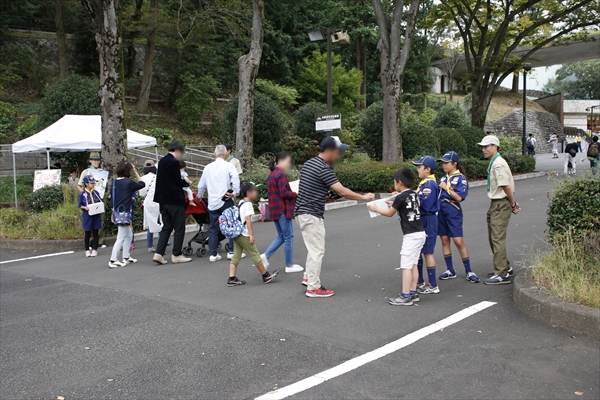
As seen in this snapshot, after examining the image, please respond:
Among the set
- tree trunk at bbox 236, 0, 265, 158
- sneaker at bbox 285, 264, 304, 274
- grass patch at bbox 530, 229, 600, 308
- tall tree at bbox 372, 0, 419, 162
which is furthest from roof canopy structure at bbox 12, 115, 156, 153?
grass patch at bbox 530, 229, 600, 308

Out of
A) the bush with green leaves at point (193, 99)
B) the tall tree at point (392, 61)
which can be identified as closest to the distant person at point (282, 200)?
the tall tree at point (392, 61)

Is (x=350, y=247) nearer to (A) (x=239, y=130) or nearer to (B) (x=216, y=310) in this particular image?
(B) (x=216, y=310)

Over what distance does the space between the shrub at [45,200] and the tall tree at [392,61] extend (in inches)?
436

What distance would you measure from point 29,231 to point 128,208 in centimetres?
410

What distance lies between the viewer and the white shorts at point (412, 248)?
246 inches

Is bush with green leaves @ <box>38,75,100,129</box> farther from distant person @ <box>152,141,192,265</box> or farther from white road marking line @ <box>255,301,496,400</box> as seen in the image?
white road marking line @ <box>255,301,496,400</box>

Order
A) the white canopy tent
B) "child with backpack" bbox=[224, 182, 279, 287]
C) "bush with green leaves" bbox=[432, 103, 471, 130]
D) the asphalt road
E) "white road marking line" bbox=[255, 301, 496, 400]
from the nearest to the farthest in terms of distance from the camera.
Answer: "white road marking line" bbox=[255, 301, 496, 400], the asphalt road, "child with backpack" bbox=[224, 182, 279, 287], the white canopy tent, "bush with green leaves" bbox=[432, 103, 471, 130]

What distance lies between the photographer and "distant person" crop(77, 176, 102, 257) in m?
10.2

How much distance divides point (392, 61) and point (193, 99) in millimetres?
18346

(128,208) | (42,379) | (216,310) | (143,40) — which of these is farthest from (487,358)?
(143,40)

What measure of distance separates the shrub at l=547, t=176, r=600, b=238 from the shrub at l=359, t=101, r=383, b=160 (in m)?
16.7

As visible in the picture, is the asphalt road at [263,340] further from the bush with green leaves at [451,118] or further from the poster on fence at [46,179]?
the bush with green leaves at [451,118]

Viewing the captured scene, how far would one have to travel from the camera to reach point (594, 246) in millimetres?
6227

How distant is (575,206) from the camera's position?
21.6 feet
